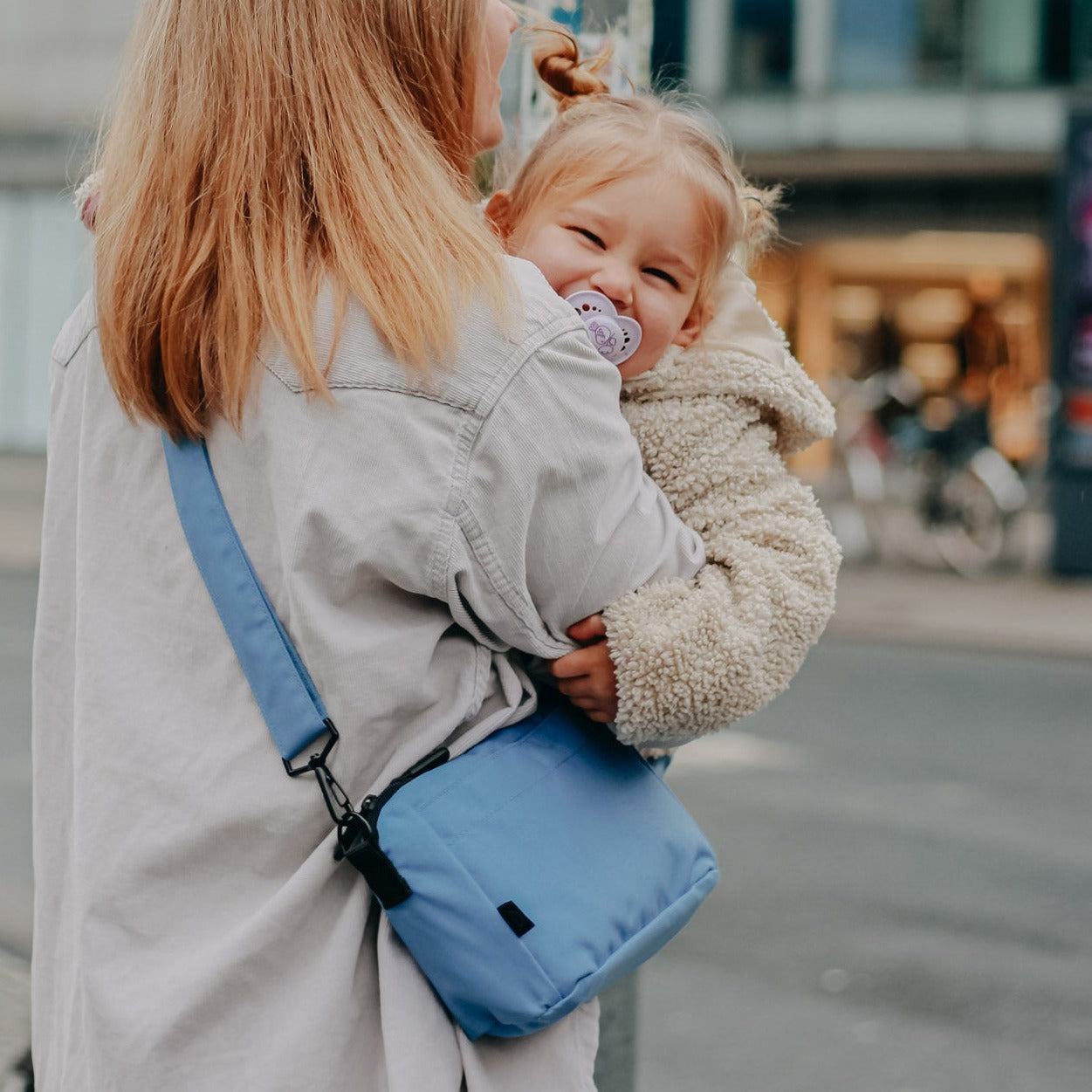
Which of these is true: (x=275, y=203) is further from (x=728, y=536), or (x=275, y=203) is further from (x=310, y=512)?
(x=728, y=536)

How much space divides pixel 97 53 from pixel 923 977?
2403cm

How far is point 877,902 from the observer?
4.86m

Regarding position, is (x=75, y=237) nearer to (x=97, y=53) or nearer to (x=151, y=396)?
(x=97, y=53)

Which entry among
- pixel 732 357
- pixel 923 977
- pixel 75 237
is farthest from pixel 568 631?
pixel 75 237

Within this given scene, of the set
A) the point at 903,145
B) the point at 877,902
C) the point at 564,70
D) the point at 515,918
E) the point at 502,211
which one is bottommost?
the point at 903,145

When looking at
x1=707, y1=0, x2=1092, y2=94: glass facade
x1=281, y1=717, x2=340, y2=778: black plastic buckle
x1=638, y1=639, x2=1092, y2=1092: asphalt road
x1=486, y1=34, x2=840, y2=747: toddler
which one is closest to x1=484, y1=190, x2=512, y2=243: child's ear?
x1=486, y1=34, x2=840, y2=747: toddler

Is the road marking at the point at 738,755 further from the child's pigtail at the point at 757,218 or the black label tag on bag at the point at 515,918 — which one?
the black label tag on bag at the point at 515,918

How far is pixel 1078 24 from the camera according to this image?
20281 millimetres

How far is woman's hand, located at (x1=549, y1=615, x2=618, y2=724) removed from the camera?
141 centimetres

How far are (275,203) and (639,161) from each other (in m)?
0.46

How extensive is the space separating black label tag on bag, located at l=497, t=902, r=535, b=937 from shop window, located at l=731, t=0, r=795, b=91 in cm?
2178

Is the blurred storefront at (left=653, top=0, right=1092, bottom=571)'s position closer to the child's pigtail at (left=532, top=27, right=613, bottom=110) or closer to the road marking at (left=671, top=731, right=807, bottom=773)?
the road marking at (left=671, top=731, right=807, bottom=773)

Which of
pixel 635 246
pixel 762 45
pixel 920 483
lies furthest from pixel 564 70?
pixel 762 45

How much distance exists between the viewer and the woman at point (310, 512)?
4.25 ft
